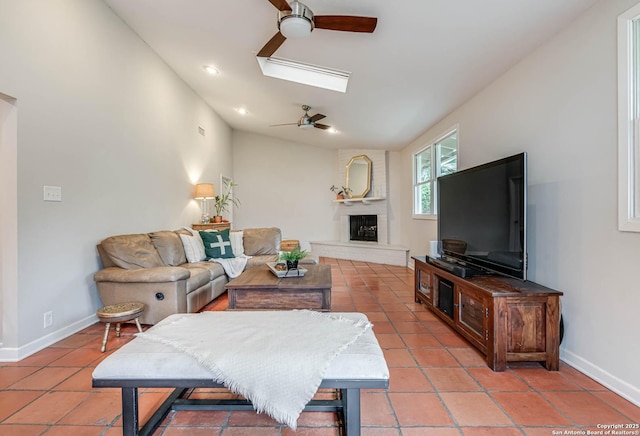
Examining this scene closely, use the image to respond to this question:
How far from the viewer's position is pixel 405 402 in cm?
166

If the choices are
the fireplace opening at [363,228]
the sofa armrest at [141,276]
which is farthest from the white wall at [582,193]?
the fireplace opening at [363,228]

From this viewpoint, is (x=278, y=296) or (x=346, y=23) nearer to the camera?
(x=346, y=23)

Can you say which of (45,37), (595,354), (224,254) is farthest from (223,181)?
(595,354)

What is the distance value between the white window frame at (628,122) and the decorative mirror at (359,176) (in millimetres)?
5063

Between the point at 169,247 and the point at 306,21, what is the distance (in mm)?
2815

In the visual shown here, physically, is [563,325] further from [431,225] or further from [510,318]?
[431,225]

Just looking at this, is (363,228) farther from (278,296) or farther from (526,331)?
(526,331)

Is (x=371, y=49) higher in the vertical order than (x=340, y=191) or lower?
higher

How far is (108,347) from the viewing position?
2361 mm

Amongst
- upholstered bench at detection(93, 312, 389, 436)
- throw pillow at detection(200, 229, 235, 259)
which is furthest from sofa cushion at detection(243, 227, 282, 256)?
upholstered bench at detection(93, 312, 389, 436)

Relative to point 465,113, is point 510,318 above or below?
below

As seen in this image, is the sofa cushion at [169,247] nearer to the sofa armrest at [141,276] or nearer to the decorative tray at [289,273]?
the sofa armrest at [141,276]

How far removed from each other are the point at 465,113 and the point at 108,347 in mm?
4303

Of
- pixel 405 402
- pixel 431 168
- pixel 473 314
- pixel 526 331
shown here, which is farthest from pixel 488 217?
pixel 431 168
